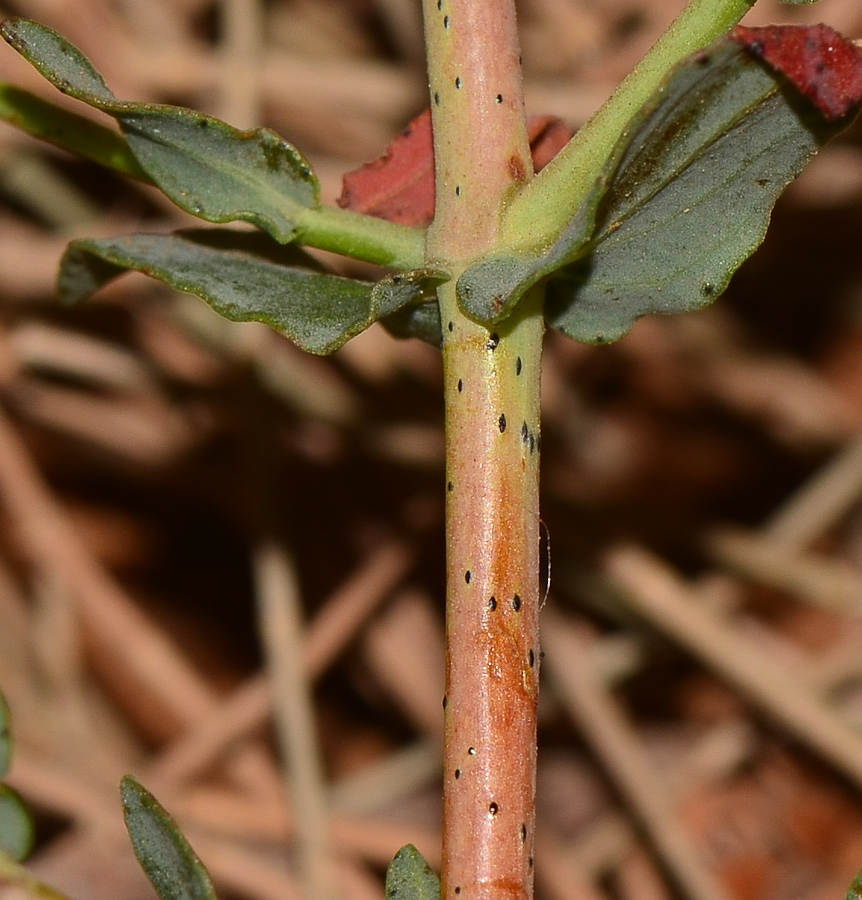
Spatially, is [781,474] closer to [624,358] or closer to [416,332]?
[624,358]

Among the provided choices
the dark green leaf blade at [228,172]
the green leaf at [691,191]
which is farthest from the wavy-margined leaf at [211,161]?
the green leaf at [691,191]

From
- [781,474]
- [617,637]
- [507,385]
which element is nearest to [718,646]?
[617,637]

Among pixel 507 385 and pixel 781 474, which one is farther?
pixel 781 474

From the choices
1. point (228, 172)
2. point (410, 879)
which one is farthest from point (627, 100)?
point (410, 879)

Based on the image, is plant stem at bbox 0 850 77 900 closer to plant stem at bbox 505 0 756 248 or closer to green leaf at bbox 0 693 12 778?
green leaf at bbox 0 693 12 778

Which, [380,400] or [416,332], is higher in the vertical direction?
[380,400]

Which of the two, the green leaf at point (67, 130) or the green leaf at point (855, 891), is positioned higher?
the green leaf at point (67, 130)

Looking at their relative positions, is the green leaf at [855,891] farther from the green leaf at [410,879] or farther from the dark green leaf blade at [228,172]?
the dark green leaf blade at [228,172]
